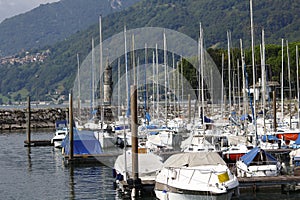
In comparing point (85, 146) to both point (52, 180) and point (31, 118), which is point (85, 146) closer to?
point (52, 180)

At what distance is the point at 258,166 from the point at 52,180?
13.8 meters

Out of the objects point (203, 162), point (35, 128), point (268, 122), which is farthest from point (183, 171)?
point (35, 128)

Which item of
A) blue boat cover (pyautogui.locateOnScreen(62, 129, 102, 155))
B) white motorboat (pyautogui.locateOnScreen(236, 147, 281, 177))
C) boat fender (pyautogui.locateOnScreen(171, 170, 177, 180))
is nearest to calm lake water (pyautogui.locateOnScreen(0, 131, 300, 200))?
white motorboat (pyautogui.locateOnScreen(236, 147, 281, 177))

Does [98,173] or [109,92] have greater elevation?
[109,92]

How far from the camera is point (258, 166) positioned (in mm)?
33656

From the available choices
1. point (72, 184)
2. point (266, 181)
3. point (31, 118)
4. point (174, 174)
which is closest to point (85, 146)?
point (72, 184)

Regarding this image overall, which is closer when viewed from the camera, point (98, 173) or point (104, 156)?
point (98, 173)

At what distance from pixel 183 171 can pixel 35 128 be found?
68754 millimetres

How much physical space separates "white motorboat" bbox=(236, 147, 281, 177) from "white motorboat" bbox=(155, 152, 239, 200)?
13.3ft

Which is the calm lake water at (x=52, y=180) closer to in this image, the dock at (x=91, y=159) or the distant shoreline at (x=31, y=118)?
the dock at (x=91, y=159)

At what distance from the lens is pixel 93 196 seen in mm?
33531

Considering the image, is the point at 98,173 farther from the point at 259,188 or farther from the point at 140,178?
the point at 259,188

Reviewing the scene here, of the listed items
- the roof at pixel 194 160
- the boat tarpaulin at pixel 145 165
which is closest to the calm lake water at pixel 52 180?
the boat tarpaulin at pixel 145 165

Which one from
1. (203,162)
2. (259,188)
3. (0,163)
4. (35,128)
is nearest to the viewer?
(203,162)
